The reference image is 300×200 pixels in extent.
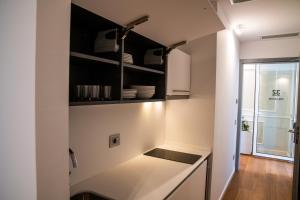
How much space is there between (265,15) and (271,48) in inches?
52.2

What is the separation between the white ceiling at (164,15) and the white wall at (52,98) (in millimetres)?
268

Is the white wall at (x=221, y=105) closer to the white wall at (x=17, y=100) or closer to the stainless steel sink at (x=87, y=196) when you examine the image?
the stainless steel sink at (x=87, y=196)

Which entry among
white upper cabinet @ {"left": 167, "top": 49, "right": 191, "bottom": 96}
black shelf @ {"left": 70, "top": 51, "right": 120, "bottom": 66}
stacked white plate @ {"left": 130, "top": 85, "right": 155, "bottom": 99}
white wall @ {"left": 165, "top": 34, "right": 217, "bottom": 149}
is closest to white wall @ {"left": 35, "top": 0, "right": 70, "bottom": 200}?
black shelf @ {"left": 70, "top": 51, "right": 120, "bottom": 66}

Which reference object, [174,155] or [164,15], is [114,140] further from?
[164,15]

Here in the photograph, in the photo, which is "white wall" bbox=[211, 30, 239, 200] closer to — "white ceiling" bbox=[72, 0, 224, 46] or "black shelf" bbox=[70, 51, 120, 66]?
"white ceiling" bbox=[72, 0, 224, 46]

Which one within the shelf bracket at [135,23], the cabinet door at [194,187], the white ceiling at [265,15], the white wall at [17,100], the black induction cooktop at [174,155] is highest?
the white ceiling at [265,15]

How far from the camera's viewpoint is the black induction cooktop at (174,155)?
6.32ft

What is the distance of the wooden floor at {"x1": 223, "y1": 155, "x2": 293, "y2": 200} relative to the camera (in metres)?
3.04

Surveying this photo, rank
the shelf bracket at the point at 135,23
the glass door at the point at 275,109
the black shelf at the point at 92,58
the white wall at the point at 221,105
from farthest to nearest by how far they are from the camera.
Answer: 1. the glass door at the point at 275,109
2. the white wall at the point at 221,105
3. the shelf bracket at the point at 135,23
4. the black shelf at the point at 92,58

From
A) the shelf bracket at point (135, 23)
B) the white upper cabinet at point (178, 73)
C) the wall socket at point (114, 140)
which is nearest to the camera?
the shelf bracket at point (135, 23)

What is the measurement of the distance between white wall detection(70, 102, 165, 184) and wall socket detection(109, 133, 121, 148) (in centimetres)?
3

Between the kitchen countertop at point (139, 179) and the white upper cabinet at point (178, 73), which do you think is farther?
the white upper cabinet at point (178, 73)

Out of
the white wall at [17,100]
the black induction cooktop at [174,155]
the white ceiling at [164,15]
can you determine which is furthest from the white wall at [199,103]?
the white wall at [17,100]

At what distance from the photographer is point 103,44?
4.05 feet
